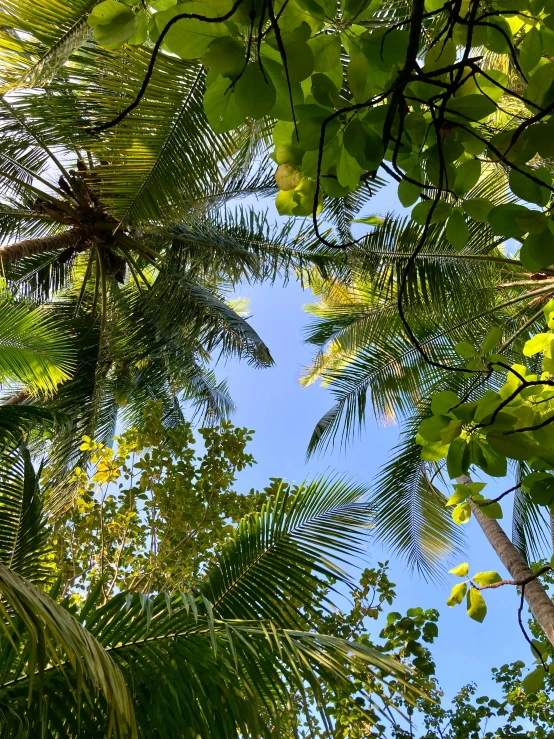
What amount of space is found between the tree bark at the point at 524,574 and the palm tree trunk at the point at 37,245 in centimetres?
465

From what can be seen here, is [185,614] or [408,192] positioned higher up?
[408,192]

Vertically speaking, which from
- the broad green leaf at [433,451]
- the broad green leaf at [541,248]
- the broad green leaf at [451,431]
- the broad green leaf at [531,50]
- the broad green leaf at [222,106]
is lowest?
the broad green leaf at [451,431]

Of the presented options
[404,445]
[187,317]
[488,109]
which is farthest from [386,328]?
[488,109]

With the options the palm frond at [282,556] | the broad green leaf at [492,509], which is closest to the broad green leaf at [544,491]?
the broad green leaf at [492,509]

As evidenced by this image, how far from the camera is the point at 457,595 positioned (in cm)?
127

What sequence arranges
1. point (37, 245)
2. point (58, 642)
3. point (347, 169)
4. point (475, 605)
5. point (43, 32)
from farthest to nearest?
1. point (37, 245)
2. point (43, 32)
3. point (58, 642)
4. point (475, 605)
5. point (347, 169)

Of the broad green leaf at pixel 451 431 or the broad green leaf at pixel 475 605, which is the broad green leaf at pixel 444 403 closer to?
the broad green leaf at pixel 451 431

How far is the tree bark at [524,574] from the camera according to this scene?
→ 4.08 metres

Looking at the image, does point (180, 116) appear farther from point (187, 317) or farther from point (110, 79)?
point (187, 317)

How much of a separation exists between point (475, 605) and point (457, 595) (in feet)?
0.14

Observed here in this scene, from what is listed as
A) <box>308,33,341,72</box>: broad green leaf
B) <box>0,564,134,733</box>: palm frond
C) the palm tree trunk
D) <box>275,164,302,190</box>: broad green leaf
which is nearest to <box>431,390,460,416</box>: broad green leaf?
<box>275,164,302,190</box>: broad green leaf

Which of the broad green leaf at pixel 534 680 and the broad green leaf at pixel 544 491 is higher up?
the broad green leaf at pixel 544 491

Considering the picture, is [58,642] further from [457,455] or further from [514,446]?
[514,446]

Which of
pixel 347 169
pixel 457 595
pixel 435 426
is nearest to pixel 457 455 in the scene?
pixel 435 426
